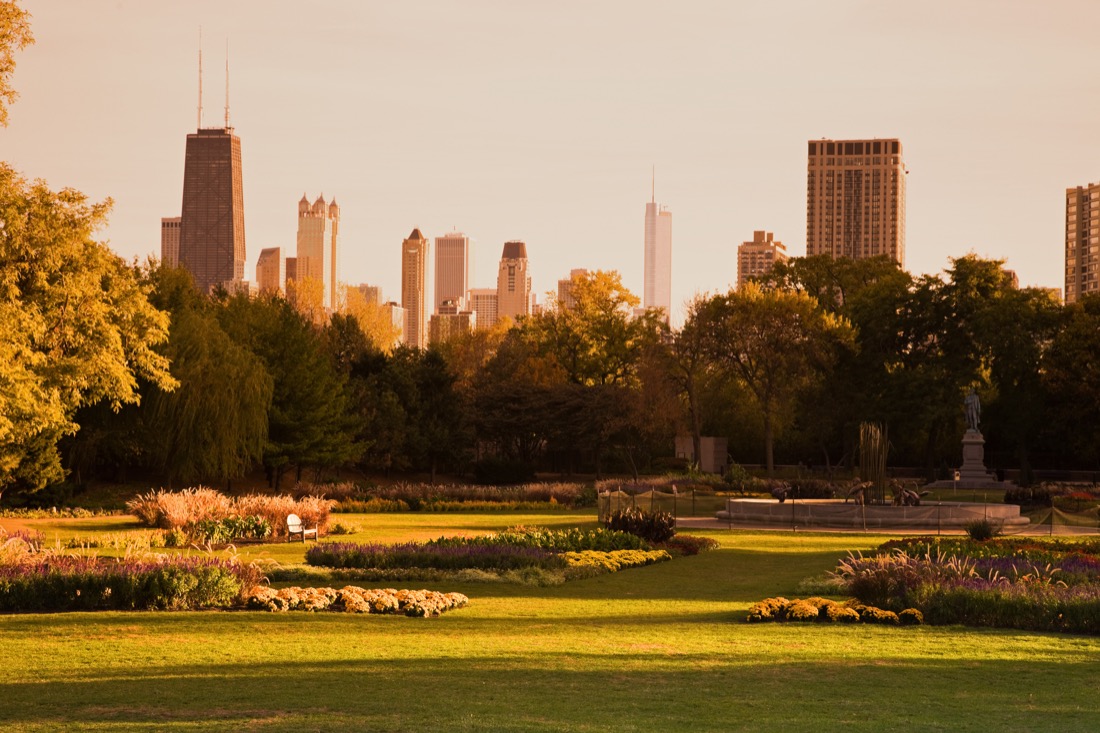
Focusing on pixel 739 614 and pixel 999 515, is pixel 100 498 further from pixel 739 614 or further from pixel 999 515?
pixel 739 614

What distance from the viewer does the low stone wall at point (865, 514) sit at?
116 feet

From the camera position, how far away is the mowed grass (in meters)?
9.71

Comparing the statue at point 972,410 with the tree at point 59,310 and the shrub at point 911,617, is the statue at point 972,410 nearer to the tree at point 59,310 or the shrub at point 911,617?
the tree at point 59,310

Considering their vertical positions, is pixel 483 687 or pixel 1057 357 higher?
pixel 1057 357

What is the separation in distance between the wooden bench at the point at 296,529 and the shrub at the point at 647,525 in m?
7.10

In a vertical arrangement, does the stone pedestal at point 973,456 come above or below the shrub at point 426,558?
above

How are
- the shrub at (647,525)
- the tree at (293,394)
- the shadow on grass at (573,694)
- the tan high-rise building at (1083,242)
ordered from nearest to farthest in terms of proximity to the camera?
the shadow on grass at (573,694) → the shrub at (647,525) → the tree at (293,394) → the tan high-rise building at (1083,242)

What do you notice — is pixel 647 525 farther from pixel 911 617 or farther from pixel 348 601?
pixel 348 601

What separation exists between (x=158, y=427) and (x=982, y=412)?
42.8 metres

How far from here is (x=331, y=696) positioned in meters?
10.5

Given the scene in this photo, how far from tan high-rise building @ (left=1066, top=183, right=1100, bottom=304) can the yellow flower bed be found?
172m

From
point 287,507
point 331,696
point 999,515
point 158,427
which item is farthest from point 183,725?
point 158,427

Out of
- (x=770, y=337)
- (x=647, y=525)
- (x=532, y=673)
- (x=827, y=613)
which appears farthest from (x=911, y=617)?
(x=770, y=337)

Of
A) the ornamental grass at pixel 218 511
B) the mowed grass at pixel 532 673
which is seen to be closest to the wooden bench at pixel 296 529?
the ornamental grass at pixel 218 511
